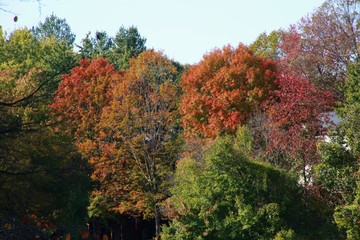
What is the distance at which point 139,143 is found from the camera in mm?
30609

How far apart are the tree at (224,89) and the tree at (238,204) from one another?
9769 mm

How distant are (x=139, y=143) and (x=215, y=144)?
29.5ft

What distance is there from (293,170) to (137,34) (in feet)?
150

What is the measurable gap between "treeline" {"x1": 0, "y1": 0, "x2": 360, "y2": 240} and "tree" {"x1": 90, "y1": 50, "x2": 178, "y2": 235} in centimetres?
7

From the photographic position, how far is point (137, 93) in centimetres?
3083

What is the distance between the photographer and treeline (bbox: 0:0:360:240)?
20.9 metres

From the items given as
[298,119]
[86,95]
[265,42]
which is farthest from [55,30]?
[298,119]

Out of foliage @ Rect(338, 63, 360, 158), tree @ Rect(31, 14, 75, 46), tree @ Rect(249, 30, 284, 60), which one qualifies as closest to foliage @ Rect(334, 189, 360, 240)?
foliage @ Rect(338, 63, 360, 158)

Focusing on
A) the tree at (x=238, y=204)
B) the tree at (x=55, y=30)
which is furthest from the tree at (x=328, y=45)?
the tree at (x=55, y=30)

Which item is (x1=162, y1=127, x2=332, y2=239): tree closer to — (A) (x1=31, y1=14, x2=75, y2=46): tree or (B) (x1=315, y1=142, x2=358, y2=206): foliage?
(B) (x1=315, y1=142, x2=358, y2=206): foliage

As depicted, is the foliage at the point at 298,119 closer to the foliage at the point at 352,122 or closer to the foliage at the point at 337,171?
the foliage at the point at 337,171

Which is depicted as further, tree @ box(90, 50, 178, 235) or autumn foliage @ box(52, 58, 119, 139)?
autumn foliage @ box(52, 58, 119, 139)

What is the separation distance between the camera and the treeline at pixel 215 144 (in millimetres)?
20938

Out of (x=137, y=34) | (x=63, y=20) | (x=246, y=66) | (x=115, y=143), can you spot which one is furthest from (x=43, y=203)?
(x=63, y=20)
